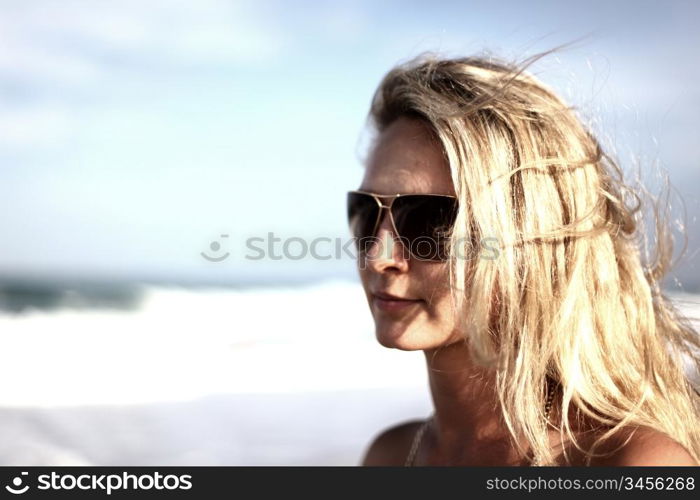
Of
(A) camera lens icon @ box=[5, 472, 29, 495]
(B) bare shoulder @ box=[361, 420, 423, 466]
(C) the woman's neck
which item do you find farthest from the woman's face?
(A) camera lens icon @ box=[5, 472, 29, 495]

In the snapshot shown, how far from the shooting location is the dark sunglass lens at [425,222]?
2.27 metres

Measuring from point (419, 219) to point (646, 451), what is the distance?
1.02 m

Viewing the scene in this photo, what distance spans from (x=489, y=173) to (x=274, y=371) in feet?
27.1

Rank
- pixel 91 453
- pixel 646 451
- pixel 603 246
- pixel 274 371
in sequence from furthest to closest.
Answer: pixel 274 371, pixel 91 453, pixel 603 246, pixel 646 451

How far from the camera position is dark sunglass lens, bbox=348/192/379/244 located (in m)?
2.47

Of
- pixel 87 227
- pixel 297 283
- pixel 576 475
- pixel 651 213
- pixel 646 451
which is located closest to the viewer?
pixel 646 451

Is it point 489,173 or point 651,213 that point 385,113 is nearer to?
point 489,173

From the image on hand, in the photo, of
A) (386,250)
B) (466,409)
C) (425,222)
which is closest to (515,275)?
(425,222)

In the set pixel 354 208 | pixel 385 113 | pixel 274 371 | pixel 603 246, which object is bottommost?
pixel 274 371

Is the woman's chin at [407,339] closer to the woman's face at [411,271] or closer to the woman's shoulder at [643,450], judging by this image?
the woman's face at [411,271]

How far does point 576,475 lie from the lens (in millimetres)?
2088

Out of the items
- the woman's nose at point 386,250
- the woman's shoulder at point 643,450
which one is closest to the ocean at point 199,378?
the woman's shoulder at point 643,450

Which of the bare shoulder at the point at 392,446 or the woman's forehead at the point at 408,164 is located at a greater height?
the woman's forehead at the point at 408,164

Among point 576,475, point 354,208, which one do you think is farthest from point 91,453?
→ point 576,475
